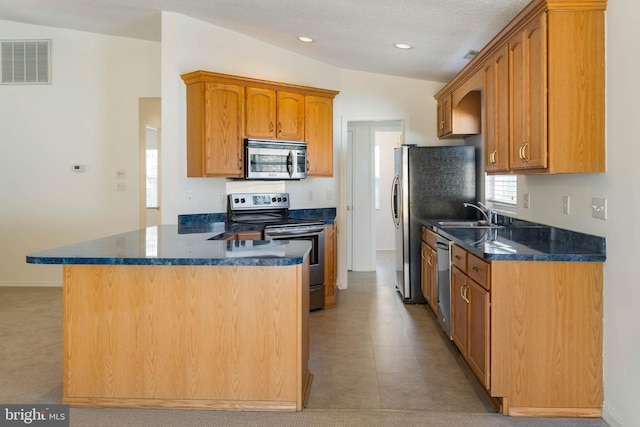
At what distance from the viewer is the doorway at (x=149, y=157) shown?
6.21m

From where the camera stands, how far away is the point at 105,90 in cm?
611

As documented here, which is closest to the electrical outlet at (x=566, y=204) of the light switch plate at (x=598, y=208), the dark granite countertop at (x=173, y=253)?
the light switch plate at (x=598, y=208)

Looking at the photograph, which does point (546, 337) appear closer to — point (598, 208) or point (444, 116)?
point (598, 208)

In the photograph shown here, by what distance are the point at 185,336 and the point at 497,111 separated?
2.41 metres

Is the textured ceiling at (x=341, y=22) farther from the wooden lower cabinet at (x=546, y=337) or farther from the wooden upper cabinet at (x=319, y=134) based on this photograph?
the wooden lower cabinet at (x=546, y=337)

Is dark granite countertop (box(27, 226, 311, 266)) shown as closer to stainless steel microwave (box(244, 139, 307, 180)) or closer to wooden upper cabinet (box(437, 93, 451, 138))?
stainless steel microwave (box(244, 139, 307, 180))

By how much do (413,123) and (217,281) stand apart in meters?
3.92

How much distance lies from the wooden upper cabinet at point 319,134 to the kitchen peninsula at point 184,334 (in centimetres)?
274

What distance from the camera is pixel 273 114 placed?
509 cm

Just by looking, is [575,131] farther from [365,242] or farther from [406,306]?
[365,242]

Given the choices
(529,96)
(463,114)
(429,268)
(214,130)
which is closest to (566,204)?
(529,96)

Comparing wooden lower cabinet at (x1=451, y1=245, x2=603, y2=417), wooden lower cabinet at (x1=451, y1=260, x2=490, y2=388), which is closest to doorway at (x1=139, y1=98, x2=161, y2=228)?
wooden lower cabinet at (x1=451, y1=260, x2=490, y2=388)

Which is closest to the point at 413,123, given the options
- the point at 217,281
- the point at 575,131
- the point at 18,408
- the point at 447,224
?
the point at 447,224

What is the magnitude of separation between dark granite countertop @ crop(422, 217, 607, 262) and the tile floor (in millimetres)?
826
